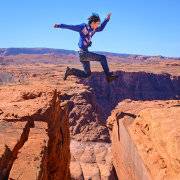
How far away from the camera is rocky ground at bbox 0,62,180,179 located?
2.74 m

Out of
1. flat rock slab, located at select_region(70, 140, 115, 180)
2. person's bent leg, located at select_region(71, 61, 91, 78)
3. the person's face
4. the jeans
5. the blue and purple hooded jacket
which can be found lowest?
flat rock slab, located at select_region(70, 140, 115, 180)

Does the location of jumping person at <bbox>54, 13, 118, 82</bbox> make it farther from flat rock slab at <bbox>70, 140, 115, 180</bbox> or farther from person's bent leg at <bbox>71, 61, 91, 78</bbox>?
flat rock slab at <bbox>70, 140, 115, 180</bbox>

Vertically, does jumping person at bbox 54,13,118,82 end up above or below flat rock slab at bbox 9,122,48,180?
above

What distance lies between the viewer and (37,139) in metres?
2.91

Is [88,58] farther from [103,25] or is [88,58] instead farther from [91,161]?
[91,161]

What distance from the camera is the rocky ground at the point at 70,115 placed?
274cm

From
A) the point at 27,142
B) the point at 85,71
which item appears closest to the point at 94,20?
the point at 85,71

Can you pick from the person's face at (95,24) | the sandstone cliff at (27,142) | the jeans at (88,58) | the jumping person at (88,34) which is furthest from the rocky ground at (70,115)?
the person's face at (95,24)

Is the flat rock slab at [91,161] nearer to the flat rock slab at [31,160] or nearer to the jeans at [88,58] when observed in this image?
the jeans at [88,58]

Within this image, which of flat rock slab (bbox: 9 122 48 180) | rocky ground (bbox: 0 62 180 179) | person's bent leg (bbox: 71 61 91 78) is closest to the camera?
flat rock slab (bbox: 9 122 48 180)

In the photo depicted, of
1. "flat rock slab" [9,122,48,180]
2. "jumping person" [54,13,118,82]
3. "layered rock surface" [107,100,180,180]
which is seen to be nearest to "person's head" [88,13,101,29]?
"jumping person" [54,13,118,82]

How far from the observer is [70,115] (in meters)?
18.3

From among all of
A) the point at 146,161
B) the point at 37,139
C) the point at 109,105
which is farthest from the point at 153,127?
the point at 109,105

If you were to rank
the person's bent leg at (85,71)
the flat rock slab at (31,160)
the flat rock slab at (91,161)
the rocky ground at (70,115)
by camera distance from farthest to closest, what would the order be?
the flat rock slab at (91,161) → the person's bent leg at (85,71) → the rocky ground at (70,115) → the flat rock slab at (31,160)
